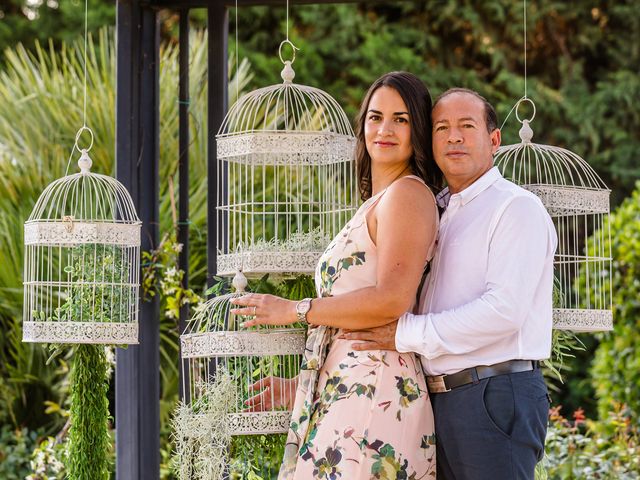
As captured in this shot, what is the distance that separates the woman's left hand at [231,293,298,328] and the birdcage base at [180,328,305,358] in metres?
0.17

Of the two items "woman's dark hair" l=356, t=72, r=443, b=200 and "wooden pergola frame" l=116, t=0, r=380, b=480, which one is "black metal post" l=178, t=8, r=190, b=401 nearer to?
"wooden pergola frame" l=116, t=0, r=380, b=480

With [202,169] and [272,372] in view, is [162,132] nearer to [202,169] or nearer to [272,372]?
[202,169]

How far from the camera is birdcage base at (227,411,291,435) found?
124 inches

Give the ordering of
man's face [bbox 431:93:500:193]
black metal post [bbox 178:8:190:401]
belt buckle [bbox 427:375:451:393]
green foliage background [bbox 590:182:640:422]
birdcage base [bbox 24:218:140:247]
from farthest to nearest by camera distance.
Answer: green foliage background [bbox 590:182:640:422] → black metal post [bbox 178:8:190:401] → birdcage base [bbox 24:218:140:247] → man's face [bbox 431:93:500:193] → belt buckle [bbox 427:375:451:393]

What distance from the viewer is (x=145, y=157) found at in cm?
430

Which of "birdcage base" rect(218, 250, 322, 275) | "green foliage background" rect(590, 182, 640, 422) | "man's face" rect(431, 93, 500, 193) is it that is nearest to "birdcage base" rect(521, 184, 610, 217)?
"man's face" rect(431, 93, 500, 193)

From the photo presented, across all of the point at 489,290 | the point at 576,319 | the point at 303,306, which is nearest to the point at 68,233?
the point at 303,306

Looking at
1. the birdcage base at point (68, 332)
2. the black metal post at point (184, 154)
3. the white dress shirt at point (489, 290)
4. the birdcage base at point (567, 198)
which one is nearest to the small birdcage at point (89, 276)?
the birdcage base at point (68, 332)

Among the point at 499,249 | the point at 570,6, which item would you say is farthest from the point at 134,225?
the point at 570,6

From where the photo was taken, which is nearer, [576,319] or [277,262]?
[277,262]

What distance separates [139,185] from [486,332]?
213cm

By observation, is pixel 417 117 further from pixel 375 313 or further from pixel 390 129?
pixel 375 313

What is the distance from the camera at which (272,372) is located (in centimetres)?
330

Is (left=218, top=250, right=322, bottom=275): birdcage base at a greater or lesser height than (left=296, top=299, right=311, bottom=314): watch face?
greater
